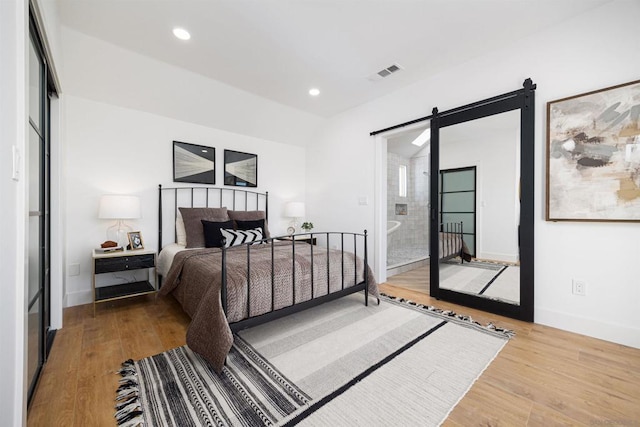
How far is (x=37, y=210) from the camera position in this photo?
1646mm

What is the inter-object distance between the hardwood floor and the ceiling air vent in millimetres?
2739

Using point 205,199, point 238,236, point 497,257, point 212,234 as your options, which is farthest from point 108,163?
point 497,257

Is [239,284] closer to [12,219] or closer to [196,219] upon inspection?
[12,219]

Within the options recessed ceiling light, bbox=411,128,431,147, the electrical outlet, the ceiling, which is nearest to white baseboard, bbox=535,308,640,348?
the electrical outlet

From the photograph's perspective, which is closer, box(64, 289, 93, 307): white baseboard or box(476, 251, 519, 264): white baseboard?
box(476, 251, 519, 264): white baseboard

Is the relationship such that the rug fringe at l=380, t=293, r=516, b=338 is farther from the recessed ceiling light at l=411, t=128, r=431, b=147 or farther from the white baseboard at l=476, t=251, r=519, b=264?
the recessed ceiling light at l=411, t=128, r=431, b=147

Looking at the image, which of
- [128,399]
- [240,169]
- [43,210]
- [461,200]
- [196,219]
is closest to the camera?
[128,399]

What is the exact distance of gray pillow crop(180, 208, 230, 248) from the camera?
124 inches

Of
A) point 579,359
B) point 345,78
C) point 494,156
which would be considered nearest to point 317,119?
point 345,78

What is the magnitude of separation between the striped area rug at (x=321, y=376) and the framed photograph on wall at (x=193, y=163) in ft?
7.84

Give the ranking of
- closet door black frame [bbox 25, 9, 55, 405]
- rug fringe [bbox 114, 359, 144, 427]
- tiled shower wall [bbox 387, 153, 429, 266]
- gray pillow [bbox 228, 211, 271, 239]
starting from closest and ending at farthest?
rug fringe [bbox 114, 359, 144, 427]
closet door black frame [bbox 25, 9, 55, 405]
gray pillow [bbox 228, 211, 271, 239]
tiled shower wall [bbox 387, 153, 429, 266]

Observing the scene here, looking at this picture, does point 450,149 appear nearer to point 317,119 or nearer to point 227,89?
point 317,119

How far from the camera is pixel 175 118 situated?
11.7 ft

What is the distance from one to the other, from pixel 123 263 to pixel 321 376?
2.36 meters
